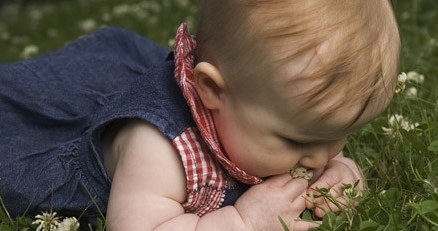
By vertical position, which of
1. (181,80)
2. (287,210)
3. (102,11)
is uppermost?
(181,80)

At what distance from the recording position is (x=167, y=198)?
2.37 m

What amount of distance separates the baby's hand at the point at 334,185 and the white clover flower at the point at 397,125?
0.88ft

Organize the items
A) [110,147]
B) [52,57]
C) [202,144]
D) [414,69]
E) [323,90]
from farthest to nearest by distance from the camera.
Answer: [414,69] → [52,57] → [110,147] → [202,144] → [323,90]

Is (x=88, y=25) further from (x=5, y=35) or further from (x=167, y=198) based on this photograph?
(x=167, y=198)

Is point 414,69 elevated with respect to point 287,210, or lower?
lower

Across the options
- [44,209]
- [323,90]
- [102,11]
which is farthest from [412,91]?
[102,11]

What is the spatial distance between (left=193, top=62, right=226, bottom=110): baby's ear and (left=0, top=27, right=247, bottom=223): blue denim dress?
0.49ft

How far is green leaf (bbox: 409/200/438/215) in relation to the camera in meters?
2.19

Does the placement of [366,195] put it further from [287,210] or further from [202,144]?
[202,144]

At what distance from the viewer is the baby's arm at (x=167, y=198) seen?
231cm

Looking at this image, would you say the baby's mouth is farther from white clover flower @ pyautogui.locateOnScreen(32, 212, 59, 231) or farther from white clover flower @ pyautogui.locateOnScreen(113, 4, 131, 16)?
white clover flower @ pyautogui.locateOnScreen(113, 4, 131, 16)

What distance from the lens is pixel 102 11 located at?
8.96 m

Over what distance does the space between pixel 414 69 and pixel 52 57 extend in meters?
1.75

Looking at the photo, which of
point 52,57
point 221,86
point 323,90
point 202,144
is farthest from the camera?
point 52,57
